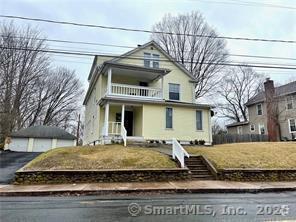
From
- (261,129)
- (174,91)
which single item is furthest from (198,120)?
(261,129)

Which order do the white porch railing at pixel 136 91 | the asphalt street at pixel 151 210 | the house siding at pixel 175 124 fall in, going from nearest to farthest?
the asphalt street at pixel 151 210 → the house siding at pixel 175 124 → the white porch railing at pixel 136 91

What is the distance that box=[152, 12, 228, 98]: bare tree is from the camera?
107 feet

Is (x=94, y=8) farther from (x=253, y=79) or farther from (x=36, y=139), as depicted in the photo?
(x=253, y=79)

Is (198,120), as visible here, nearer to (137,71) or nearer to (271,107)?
(137,71)

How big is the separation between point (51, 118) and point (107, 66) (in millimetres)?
21619

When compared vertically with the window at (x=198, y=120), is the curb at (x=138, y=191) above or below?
below

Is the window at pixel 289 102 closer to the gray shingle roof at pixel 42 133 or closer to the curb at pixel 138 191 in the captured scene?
the curb at pixel 138 191

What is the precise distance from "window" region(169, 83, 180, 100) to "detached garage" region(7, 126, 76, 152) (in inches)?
521

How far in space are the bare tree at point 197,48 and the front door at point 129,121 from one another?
617 inches

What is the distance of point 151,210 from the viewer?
17.6 feet

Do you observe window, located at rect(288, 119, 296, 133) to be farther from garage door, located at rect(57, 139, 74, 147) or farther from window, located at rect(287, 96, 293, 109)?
garage door, located at rect(57, 139, 74, 147)

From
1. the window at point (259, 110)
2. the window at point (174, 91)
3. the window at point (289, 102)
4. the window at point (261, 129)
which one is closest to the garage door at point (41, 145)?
the window at point (174, 91)

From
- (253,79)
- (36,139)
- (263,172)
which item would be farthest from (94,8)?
(253,79)

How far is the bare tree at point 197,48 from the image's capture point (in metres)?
32.7
